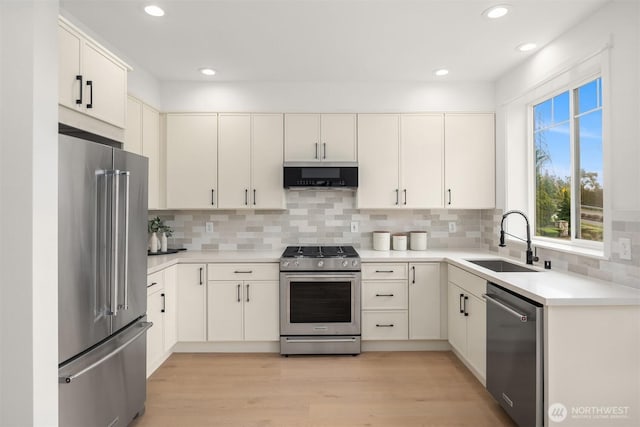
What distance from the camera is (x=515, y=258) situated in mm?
3303

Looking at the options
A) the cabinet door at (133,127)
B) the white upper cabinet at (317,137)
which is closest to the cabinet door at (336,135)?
the white upper cabinet at (317,137)

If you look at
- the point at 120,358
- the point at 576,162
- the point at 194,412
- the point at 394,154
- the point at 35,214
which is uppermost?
the point at 394,154

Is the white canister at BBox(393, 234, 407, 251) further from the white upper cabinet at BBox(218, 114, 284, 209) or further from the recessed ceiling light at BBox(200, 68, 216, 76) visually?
the recessed ceiling light at BBox(200, 68, 216, 76)

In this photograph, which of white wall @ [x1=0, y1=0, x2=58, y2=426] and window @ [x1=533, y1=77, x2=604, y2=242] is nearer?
white wall @ [x1=0, y1=0, x2=58, y2=426]

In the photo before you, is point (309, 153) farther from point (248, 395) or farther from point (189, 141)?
point (248, 395)

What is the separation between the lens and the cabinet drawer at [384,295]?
11.1 ft

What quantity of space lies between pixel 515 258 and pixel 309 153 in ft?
7.17

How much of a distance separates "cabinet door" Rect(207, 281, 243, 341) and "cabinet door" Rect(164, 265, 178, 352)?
297 mm

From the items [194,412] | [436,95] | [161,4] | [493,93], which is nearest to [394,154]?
[436,95]

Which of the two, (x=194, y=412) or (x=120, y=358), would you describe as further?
(x=194, y=412)

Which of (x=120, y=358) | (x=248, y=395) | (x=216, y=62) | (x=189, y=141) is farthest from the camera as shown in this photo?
(x=189, y=141)

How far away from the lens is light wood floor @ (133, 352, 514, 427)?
2330 millimetres

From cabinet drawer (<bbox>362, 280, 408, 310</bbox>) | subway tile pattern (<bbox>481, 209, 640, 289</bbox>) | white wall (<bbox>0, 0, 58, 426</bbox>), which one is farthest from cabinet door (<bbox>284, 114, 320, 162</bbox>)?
white wall (<bbox>0, 0, 58, 426</bbox>)

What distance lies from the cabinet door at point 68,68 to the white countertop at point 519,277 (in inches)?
54.3
